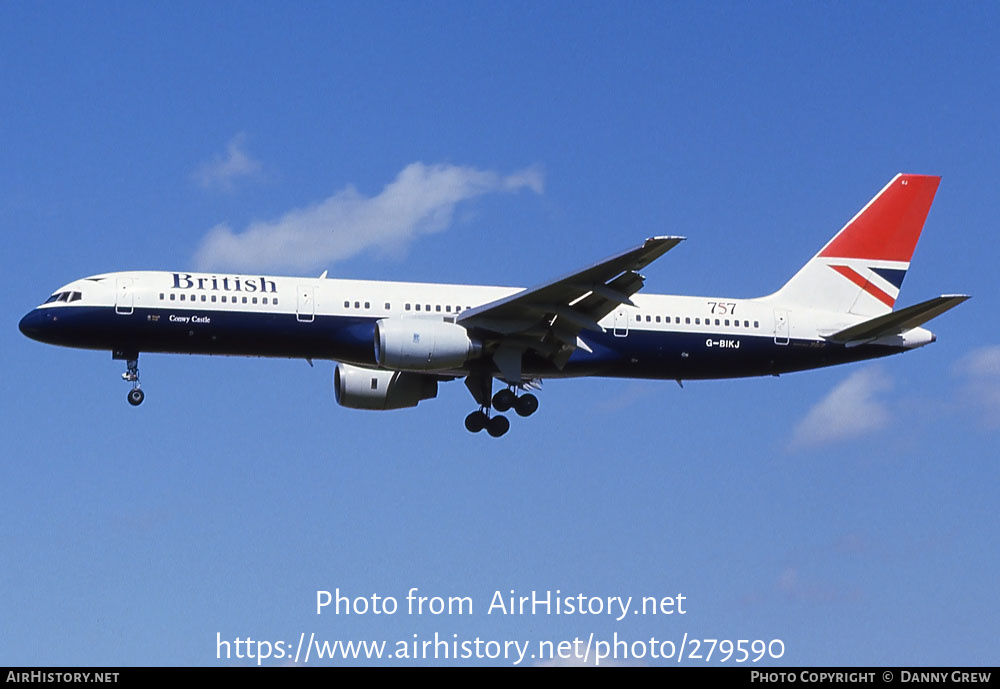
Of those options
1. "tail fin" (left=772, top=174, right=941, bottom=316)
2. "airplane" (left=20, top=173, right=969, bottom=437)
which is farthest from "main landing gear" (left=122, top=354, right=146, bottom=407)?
"tail fin" (left=772, top=174, right=941, bottom=316)

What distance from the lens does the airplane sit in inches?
1409

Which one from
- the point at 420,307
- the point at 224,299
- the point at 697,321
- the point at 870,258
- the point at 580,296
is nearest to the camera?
the point at 580,296

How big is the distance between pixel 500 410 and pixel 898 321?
34.2ft

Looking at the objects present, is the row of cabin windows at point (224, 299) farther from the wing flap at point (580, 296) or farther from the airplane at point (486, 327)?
the wing flap at point (580, 296)

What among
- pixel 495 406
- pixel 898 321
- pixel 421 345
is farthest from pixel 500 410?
pixel 898 321

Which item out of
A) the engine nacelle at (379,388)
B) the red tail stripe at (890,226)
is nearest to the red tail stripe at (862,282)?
the red tail stripe at (890,226)

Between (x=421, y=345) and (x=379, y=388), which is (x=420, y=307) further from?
(x=379, y=388)

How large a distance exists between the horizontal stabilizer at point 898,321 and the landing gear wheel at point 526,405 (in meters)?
8.00

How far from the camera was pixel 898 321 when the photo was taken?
124 feet

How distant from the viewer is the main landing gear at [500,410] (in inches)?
1522

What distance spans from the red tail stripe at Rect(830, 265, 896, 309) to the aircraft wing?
879 centimetres
